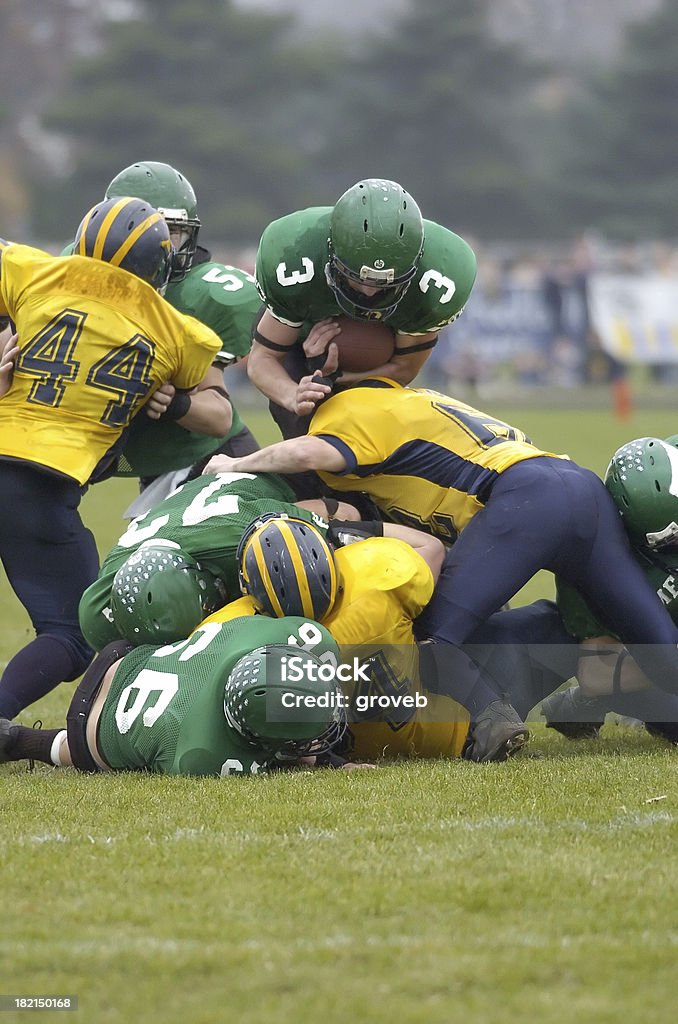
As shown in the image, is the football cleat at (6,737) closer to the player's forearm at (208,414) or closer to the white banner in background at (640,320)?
the player's forearm at (208,414)

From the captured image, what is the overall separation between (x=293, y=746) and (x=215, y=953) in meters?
1.51

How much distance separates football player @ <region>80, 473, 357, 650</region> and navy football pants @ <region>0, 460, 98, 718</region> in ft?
0.71

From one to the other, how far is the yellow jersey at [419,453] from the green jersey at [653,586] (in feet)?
1.40

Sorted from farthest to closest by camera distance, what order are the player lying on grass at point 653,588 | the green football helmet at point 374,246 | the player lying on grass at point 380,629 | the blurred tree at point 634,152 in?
the blurred tree at point 634,152, the green football helmet at point 374,246, the player lying on grass at point 653,588, the player lying on grass at point 380,629

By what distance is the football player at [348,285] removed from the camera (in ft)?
17.4

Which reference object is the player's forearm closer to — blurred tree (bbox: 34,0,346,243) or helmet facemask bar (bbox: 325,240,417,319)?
helmet facemask bar (bbox: 325,240,417,319)

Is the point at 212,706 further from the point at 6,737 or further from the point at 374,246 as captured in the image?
the point at 374,246

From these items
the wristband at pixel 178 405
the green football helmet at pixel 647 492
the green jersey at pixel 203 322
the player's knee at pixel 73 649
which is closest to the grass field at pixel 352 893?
the player's knee at pixel 73 649

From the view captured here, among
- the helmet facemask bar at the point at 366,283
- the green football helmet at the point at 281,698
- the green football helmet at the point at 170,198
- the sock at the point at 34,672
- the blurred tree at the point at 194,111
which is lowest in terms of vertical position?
the sock at the point at 34,672

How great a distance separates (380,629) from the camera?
15.5 ft

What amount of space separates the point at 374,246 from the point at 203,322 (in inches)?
42.1

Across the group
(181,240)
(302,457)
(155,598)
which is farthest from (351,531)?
(181,240)

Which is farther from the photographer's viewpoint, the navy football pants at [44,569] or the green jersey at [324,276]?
the green jersey at [324,276]

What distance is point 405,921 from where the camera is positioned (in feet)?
10.6
